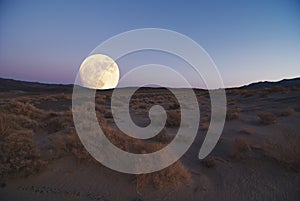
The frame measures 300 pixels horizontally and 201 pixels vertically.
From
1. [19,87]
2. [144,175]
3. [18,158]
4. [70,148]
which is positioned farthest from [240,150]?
[19,87]

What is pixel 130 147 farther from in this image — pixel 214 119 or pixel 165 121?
pixel 214 119

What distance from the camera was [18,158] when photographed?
5.89 metres

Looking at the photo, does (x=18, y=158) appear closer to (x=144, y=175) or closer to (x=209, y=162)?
(x=144, y=175)

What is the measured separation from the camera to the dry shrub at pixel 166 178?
5727 millimetres

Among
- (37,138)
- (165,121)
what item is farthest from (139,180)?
(165,121)

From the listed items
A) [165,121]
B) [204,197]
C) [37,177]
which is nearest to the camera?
[204,197]

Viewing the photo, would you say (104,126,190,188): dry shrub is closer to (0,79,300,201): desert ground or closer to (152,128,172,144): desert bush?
(0,79,300,201): desert ground

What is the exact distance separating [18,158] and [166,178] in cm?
387

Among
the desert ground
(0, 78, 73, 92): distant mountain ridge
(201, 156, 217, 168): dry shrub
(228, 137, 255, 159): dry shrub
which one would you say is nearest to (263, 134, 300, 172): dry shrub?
the desert ground

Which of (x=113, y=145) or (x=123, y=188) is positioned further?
(x=113, y=145)

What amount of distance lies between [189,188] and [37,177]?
392 centimetres

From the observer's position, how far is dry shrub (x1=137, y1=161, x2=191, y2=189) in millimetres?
5727

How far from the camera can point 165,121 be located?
43.2 feet

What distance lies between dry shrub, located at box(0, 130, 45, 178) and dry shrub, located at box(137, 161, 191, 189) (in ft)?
9.09
